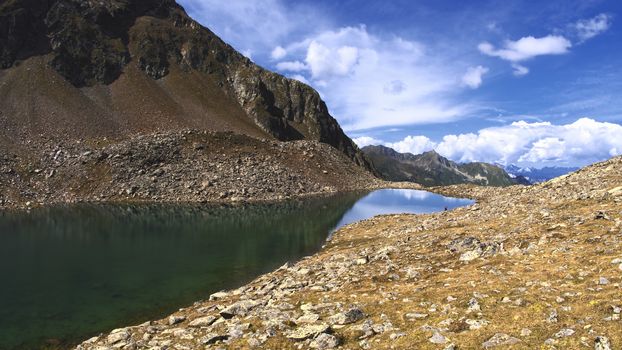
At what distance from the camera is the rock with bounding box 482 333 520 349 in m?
14.1

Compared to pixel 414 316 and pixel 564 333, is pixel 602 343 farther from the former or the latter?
pixel 414 316

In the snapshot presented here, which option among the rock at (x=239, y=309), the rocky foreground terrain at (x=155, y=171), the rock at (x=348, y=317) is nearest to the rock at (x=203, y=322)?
the rock at (x=239, y=309)

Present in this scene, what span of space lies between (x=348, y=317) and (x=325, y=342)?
101 inches

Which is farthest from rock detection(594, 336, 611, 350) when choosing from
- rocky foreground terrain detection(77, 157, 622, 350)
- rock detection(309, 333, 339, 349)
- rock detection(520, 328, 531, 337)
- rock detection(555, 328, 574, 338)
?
rock detection(309, 333, 339, 349)

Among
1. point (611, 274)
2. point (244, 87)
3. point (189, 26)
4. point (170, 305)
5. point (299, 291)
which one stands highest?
point (189, 26)

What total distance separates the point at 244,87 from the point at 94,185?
93.6m

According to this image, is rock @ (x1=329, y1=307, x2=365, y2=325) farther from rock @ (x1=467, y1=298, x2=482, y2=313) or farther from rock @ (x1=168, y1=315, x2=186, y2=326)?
rock @ (x1=168, y1=315, x2=186, y2=326)

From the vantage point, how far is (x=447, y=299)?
19500mm

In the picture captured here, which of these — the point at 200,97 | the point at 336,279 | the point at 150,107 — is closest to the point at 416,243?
the point at 336,279

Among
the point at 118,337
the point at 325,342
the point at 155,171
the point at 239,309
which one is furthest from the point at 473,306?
the point at 155,171

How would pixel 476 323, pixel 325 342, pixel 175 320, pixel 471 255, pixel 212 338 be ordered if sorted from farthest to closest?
pixel 471 255 → pixel 175 320 → pixel 212 338 → pixel 325 342 → pixel 476 323

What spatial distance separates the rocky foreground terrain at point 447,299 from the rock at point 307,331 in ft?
0.15

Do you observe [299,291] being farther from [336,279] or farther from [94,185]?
[94,185]

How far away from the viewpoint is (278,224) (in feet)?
227
